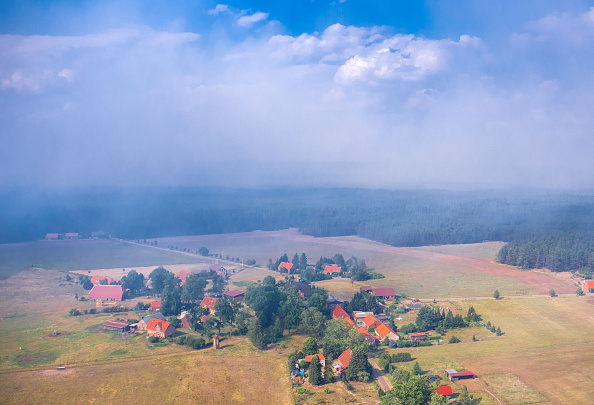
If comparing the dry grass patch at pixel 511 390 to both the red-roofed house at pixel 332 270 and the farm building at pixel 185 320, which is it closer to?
the farm building at pixel 185 320

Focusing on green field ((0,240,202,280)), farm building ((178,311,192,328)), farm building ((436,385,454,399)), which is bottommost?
farm building ((178,311,192,328))

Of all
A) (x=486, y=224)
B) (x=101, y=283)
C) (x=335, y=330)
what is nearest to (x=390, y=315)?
(x=335, y=330)

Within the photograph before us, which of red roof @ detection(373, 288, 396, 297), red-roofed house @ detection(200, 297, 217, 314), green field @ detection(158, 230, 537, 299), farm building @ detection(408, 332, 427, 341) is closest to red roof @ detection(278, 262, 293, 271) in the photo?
green field @ detection(158, 230, 537, 299)

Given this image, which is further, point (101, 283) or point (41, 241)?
point (41, 241)

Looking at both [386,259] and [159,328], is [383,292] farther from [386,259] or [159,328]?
[159,328]

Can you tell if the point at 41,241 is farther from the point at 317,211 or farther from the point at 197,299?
the point at 317,211

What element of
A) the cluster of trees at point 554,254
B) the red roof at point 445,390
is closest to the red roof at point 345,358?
the red roof at point 445,390

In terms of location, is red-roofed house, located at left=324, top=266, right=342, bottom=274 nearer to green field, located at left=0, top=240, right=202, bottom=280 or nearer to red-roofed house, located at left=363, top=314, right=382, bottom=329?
red-roofed house, located at left=363, top=314, right=382, bottom=329
